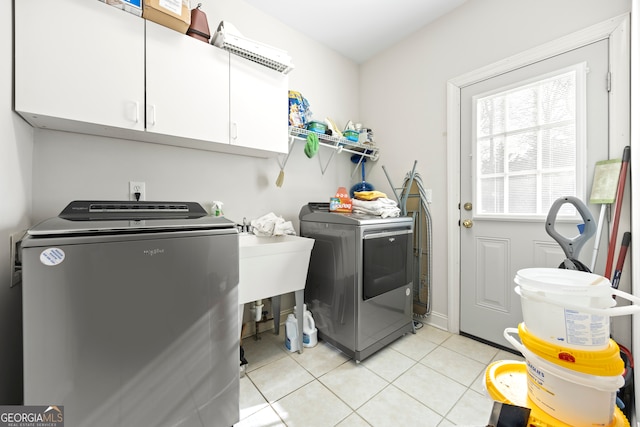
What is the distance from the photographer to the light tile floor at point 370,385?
51.3 inches

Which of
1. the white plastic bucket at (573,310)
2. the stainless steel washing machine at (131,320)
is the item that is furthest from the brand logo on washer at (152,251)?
the white plastic bucket at (573,310)

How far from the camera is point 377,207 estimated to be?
6.41ft

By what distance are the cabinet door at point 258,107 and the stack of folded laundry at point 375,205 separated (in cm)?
72

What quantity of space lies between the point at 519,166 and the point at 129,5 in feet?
8.47

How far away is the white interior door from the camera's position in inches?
61.3

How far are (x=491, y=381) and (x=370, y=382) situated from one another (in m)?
1.02

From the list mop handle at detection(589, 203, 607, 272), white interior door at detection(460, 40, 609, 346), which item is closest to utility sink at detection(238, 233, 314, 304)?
white interior door at detection(460, 40, 609, 346)

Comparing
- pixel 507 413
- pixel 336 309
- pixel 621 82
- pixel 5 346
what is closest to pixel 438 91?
pixel 621 82

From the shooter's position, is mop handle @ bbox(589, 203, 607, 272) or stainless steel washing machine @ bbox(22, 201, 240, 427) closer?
stainless steel washing machine @ bbox(22, 201, 240, 427)

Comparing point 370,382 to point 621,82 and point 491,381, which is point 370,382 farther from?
point 621,82

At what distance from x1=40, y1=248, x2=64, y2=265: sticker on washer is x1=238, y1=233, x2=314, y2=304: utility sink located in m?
0.72

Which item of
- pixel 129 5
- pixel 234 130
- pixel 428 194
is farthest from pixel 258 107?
pixel 428 194

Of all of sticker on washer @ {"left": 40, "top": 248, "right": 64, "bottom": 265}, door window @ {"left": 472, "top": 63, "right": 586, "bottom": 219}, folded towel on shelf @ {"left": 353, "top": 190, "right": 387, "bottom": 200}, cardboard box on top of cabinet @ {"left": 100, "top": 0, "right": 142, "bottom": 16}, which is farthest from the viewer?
folded towel on shelf @ {"left": 353, "top": 190, "right": 387, "bottom": 200}

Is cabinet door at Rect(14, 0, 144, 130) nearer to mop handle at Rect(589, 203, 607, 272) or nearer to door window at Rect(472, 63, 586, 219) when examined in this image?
door window at Rect(472, 63, 586, 219)
